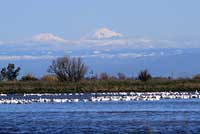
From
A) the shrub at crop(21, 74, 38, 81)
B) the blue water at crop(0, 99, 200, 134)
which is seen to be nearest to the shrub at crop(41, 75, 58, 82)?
the shrub at crop(21, 74, 38, 81)

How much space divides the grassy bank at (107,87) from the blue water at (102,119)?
2834 centimetres

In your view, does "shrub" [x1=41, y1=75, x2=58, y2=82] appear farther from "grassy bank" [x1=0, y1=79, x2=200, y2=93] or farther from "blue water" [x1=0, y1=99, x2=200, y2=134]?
"blue water" [x1=0, y1=99, x2=200, y2=134]

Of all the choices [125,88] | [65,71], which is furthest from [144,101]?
[65,71]

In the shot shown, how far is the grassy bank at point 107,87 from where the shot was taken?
258ft

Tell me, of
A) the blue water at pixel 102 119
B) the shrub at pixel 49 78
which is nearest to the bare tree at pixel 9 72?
the shrub at pixel 49 78

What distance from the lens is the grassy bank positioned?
258ft

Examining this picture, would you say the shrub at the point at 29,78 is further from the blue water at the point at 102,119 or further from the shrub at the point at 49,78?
the blue water at the point at 102,119

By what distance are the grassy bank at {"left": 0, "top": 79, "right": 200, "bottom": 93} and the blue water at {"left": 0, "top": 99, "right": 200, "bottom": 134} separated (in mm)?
28343

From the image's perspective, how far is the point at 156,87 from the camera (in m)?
78.8

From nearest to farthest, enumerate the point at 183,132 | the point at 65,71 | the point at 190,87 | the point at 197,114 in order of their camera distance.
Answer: the point at 183,132
the point at 197,114
the point at 190,87
the point at 65,71

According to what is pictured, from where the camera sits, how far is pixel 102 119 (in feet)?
126

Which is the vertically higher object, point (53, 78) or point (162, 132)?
point (53, 78)

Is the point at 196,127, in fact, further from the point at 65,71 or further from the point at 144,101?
the point at 65,71

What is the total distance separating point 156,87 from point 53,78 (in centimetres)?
2412
